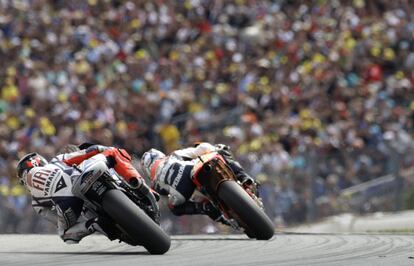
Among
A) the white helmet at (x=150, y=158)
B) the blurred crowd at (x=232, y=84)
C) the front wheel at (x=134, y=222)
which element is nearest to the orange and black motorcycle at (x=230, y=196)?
the white helmet at (x=150, y=158)

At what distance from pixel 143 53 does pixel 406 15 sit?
5980 mm

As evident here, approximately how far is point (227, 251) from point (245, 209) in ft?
3.35

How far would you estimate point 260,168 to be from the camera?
504 inches

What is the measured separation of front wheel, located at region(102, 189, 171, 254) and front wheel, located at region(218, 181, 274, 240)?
1.60 meters

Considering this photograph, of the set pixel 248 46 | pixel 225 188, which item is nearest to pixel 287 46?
pixel 248 46

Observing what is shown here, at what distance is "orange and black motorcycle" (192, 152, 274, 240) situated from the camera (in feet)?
29.8

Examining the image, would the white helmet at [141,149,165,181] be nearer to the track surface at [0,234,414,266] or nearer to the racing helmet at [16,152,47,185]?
the track surface at [0,234,414,266]

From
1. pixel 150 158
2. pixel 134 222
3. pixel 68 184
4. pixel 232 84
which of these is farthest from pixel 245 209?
pixel 232 84

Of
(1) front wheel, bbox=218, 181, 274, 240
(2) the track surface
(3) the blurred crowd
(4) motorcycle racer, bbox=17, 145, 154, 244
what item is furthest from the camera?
(3) the blurred crowd

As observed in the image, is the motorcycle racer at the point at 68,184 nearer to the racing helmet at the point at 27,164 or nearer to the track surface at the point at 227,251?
the racing helmet at the point at 27,164

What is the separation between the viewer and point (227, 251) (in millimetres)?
8102

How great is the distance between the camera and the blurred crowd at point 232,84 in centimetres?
1383

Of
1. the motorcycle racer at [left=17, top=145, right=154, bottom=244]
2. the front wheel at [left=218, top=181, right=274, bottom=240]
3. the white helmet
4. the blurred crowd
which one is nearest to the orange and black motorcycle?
the front wheel at [left=218, top=181, right=274, bottom=240]

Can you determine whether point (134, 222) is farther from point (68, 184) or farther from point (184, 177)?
point (184, 177)
